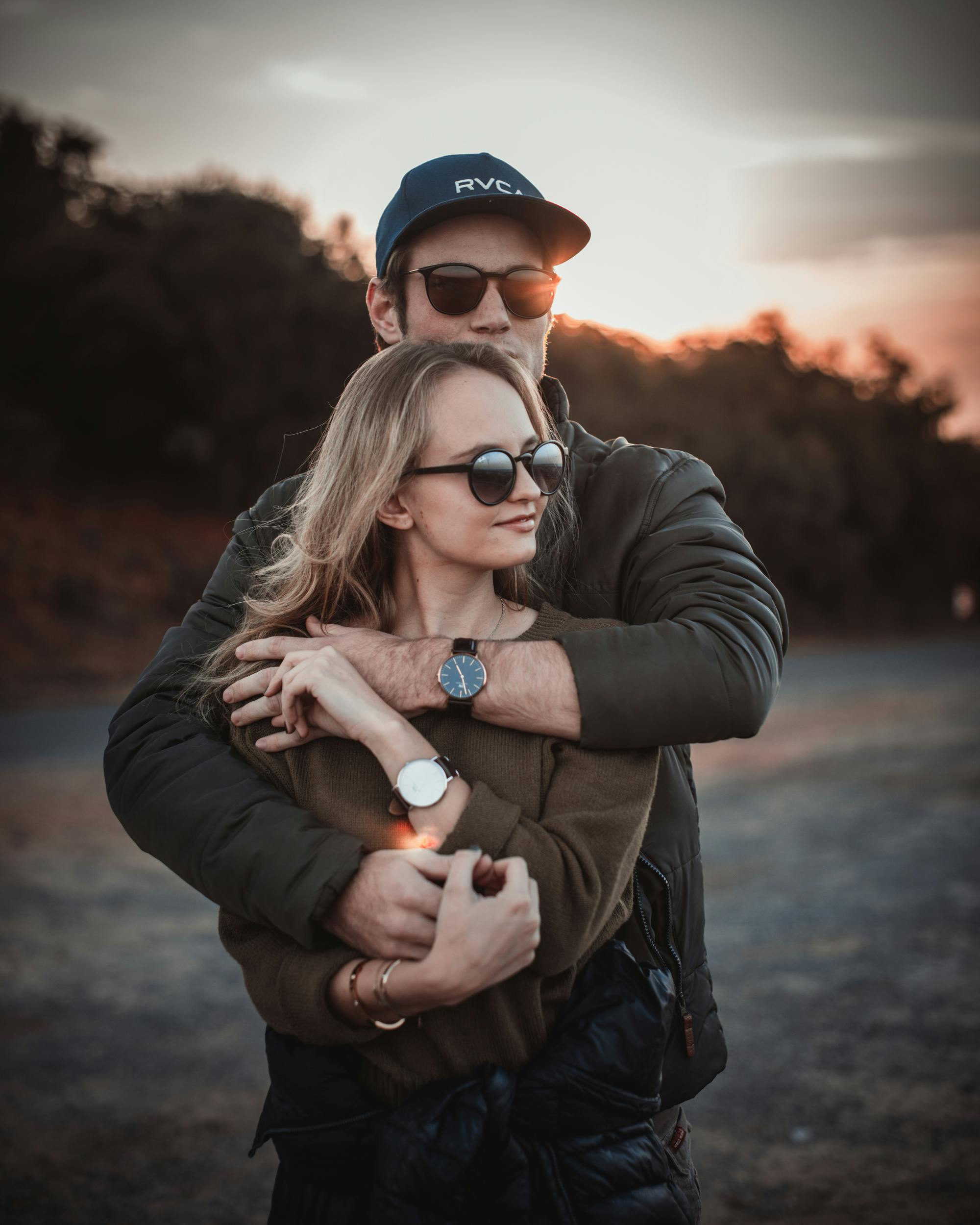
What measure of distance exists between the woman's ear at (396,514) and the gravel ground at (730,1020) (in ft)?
11.5

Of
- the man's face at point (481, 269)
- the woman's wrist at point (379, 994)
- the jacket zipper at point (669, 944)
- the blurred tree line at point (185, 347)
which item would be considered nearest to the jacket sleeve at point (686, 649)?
the jacket zipper at point (669, 944)

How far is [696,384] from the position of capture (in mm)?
31875

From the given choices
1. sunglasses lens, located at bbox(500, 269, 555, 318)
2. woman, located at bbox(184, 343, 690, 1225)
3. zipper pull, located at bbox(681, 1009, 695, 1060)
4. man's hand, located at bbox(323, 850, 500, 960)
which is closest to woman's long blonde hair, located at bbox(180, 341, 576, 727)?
woman, located at bbox(184, 343, 690, 1225)

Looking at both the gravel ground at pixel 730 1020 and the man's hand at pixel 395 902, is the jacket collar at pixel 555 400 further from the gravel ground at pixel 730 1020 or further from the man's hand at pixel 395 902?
the gravel ground at pixel 730 1020

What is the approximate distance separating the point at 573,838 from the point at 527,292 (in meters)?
1.56

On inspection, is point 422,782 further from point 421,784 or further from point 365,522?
point 365,522

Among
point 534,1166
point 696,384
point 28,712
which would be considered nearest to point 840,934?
point 534,1166

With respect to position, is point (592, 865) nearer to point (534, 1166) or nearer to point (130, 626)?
point (534, 1166)

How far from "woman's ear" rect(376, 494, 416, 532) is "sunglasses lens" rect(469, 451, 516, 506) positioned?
186 mm

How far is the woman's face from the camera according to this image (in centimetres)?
→ 203

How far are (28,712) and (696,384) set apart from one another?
23.9m

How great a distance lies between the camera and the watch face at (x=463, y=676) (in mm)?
1929

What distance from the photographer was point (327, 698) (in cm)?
191

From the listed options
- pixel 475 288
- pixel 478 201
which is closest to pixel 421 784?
pixel 475 288
